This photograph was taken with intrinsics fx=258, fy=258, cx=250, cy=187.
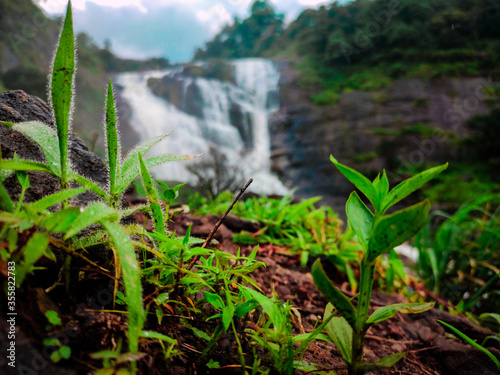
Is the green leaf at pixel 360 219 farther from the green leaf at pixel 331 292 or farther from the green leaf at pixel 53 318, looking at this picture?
the green leaf at pixel 53 318

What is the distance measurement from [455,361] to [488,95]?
13.0 metres

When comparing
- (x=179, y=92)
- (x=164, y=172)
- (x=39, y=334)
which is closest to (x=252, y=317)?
(x=39, y=334)

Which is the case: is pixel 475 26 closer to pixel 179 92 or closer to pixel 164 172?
pixel 179 92

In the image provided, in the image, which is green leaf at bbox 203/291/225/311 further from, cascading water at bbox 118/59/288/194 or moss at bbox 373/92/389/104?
moss at bbox 373/92/389/104

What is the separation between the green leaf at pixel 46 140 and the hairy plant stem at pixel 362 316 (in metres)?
0.71

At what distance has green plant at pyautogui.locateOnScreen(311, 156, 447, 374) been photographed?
495 millimetres

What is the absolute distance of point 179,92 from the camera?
1227 cm

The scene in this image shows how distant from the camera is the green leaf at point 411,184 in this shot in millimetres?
531

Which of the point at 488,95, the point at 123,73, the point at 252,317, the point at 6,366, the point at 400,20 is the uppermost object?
the point at 400,20

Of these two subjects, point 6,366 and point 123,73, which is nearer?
point 6,366

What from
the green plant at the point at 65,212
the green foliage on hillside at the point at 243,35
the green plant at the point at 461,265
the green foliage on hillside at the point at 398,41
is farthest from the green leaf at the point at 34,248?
the green foliage on hillside at the point at 243,35

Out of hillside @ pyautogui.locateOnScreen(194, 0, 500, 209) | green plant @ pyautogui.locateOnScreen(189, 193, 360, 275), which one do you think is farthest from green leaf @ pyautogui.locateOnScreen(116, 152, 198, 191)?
hillside @ pyautogui.locateOnScreen(194, 0, 500, 209)

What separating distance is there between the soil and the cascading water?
8.15 metres

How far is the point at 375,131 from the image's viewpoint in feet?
33.3
